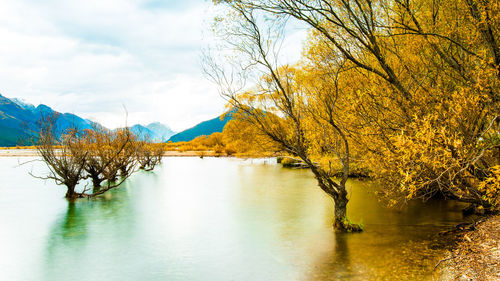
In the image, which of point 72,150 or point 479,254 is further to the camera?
point 72,150

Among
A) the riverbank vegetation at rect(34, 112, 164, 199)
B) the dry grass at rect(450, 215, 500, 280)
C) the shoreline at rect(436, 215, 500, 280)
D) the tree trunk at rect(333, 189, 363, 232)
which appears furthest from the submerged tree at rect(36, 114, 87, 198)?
A: the dry grass at rect(450, 215, 500, 280)

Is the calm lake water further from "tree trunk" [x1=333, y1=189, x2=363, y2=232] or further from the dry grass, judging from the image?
the dry grass

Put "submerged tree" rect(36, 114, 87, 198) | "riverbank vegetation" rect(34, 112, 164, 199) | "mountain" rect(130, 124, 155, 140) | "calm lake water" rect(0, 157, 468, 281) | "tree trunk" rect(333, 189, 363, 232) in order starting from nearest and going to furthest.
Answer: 1. "calm lake water" rect(0, 157, 468, 281)
2. "tree trunk" rect(333, 189, 363, 232)
3. "submerged tree" rect(36, 114, 87, 198)
4. "riverbank vegetation" rect(34, 112, 164, 199)
5. "mountain" rect(130, 124, 155, 140)

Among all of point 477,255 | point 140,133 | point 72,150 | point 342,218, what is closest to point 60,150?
point 72,150

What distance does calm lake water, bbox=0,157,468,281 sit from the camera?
376 inches

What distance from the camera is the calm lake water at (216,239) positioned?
31.3ft

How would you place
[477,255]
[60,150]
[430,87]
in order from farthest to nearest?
[60,150]
[430,87]
[477,255]

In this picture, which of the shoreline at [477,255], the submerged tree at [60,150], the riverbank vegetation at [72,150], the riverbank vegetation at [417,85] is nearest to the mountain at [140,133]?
the riverbank vegetation at [72,150]

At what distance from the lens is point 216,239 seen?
1327 centimetres

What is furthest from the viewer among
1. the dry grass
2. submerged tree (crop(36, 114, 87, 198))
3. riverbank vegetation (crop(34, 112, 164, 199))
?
riverbank vegetation (crop(34, 112, 164, 199))

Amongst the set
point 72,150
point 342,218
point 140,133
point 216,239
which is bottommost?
point 216,239

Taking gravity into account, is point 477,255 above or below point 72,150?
below

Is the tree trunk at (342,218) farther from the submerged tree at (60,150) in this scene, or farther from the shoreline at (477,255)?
the submerged tree at (60,150)

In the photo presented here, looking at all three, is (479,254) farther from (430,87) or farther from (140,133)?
(140,133)
